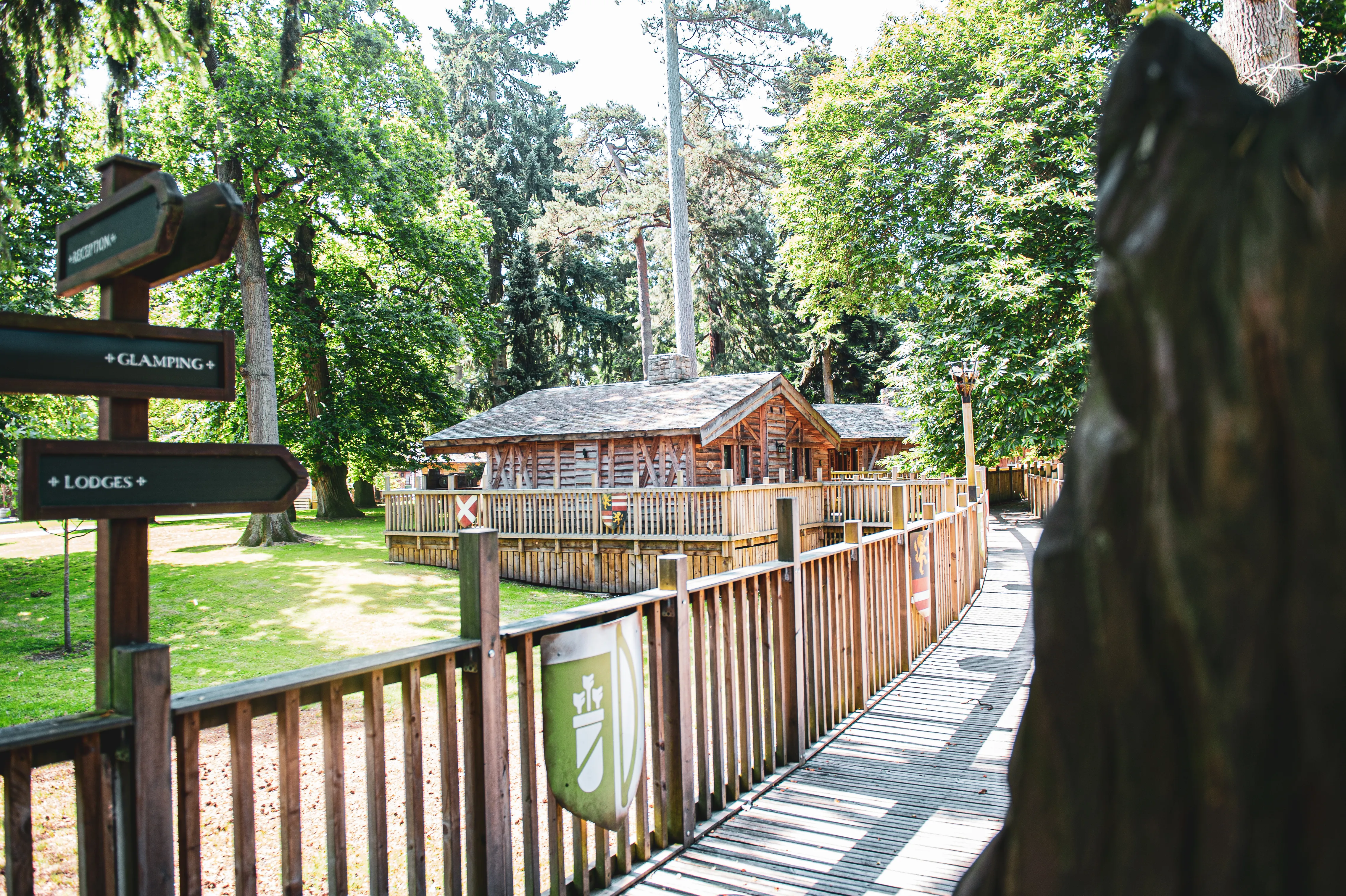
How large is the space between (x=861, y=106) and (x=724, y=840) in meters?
23.2

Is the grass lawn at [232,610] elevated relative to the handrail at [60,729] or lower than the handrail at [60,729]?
lower

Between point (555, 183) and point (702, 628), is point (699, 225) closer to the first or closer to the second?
point (555, 183)

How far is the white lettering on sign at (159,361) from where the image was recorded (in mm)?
2080

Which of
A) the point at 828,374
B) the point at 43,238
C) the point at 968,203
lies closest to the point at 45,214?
the point at 43,238

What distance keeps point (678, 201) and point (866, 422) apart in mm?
14179

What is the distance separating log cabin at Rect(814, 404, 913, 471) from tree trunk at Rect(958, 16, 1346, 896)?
30483 mm

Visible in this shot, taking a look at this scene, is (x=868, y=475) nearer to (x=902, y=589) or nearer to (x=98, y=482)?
(x=902, y=589)

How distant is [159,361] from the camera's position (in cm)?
215

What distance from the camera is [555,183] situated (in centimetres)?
3428

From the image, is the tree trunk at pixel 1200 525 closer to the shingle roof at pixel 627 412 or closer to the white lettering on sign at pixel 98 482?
the white lettering on sign at pixel 98 482

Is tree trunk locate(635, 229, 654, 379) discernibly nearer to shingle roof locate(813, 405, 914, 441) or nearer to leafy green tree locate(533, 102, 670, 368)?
leafy green tree locate(533, 102, 670, 368)

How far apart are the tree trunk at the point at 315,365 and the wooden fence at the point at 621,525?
17.0 ft

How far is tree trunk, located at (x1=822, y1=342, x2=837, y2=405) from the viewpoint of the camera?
3853 centimetres

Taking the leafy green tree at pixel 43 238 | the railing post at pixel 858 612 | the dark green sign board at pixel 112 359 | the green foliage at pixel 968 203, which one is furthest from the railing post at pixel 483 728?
the green foliage at pixel 968 203
